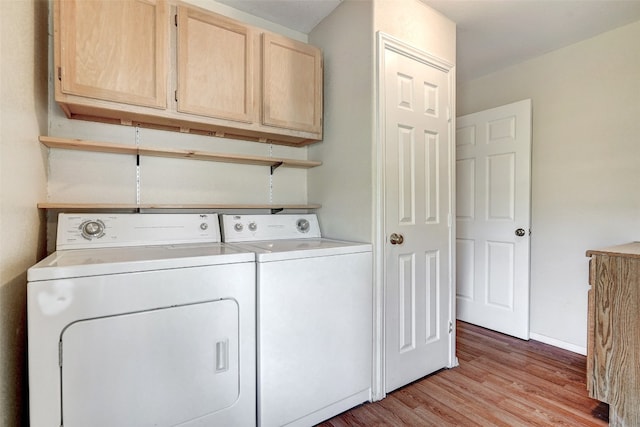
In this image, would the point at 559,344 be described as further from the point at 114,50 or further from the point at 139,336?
the point at 114,50

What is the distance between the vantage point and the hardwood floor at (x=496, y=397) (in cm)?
165

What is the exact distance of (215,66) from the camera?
173cm

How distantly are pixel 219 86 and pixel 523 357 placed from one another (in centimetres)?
275

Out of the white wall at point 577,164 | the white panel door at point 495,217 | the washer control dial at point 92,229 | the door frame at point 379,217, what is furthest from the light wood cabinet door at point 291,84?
the white wall at point 577,164

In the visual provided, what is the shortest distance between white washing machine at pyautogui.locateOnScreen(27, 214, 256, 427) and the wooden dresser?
5.78ft

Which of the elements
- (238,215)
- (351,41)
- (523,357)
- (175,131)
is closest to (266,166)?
(238,215)

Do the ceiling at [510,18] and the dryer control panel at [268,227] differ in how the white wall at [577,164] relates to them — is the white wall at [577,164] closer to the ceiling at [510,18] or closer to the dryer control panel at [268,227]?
the ceiling at [510,18]

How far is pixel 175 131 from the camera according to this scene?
1.90 m

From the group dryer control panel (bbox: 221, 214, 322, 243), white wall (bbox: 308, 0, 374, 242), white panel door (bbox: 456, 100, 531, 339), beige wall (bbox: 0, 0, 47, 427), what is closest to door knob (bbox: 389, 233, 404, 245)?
white wall (bbox: 308, 0, 374, 242)

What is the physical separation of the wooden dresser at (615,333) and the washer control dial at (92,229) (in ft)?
8.36

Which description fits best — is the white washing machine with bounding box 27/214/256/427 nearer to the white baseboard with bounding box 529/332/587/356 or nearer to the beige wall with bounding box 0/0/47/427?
the beige wall with bounding box 0/0/47/427

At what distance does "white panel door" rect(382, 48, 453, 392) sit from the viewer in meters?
1.86

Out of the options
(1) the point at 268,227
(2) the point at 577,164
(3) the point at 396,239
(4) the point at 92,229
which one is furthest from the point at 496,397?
(4) the point at 92,229

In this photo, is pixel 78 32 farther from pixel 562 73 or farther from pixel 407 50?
pixel 562 73
